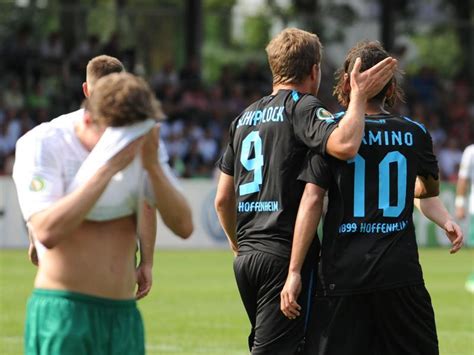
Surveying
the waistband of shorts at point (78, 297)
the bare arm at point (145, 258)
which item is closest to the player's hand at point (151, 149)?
the waistband of shorts at point (78, 297)

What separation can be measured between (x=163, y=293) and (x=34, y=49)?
14095 mm

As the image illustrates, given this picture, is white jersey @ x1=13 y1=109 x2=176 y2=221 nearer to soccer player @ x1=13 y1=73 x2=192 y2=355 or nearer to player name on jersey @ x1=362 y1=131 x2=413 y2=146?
soccer player @ x1=13 y1=73 x2=192 y2=355

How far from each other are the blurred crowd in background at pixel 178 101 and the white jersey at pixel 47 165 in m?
20.2

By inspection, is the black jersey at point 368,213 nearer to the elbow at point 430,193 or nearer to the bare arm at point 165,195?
the elbow at point 430,193

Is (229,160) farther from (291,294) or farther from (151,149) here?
(151,149)

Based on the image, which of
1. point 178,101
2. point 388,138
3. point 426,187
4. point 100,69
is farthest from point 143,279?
point 178,101

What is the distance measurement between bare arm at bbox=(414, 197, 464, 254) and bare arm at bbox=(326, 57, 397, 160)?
972 millimetres

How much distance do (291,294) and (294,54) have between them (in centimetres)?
132

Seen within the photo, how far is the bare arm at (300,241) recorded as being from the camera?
240 inches

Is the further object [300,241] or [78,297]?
[300,241]

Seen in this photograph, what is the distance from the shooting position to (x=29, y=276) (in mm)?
17844

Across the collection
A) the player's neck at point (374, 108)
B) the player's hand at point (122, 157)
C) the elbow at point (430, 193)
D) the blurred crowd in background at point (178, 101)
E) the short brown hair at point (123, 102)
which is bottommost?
the blurred crowd in background at point (178, 101)

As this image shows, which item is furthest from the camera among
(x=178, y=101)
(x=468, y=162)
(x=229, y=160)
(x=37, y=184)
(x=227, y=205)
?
(x=178, y=101)

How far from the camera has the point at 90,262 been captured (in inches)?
195
